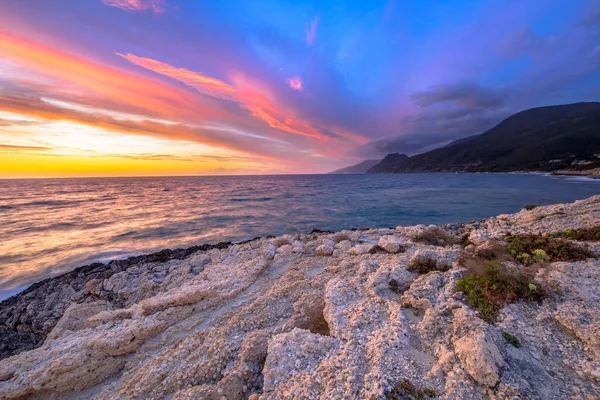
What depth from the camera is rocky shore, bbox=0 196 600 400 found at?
13.9ft

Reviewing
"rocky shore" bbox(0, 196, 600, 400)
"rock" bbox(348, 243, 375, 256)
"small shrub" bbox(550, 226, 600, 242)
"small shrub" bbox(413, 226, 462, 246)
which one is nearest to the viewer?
"rocky shore" bbox(0, 196, 600, 400)

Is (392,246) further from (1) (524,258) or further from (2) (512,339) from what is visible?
(2) (512,339)

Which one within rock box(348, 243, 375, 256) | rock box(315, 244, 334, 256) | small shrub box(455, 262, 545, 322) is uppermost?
small shrub box(455, 262, 545, 322)

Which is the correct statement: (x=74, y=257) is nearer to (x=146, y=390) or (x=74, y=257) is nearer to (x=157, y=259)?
(x=157, y=259)

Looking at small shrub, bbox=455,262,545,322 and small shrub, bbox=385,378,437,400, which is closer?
small shrub, bbox=385,378,437,400

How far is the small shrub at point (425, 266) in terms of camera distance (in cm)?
816

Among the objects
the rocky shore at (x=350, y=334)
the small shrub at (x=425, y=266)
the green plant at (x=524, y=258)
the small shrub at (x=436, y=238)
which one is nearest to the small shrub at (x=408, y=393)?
the rocky shore at (x=350, y=334)

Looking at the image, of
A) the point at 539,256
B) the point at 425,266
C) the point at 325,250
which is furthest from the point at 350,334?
the point at 539,256

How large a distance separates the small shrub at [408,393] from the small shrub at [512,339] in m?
2.13

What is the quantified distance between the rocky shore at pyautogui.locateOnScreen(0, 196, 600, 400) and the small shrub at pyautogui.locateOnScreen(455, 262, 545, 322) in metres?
0.03

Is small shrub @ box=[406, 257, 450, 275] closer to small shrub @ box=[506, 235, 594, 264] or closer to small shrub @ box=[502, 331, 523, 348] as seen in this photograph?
small shrub @ box=[506, 235, 594, 264]

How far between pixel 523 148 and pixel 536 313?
9201 inches

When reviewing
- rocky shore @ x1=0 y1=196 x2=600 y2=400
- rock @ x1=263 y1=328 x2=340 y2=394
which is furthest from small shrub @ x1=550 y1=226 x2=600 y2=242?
rock @ x1=263 y1=328 x2=340 y2=394

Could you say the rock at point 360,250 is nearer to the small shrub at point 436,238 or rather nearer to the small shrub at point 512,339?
Result: the small shrub at point 436,238
